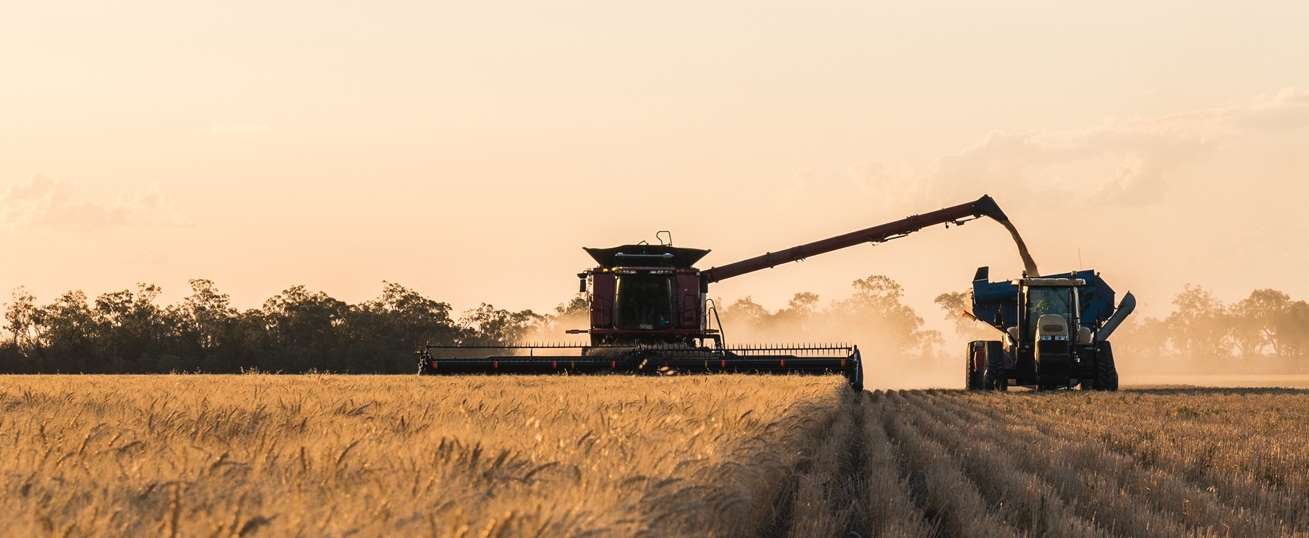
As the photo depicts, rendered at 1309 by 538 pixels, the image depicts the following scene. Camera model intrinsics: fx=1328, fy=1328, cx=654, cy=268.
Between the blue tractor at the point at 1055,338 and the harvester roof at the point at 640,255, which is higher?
the harvester roof at the point at 640,255

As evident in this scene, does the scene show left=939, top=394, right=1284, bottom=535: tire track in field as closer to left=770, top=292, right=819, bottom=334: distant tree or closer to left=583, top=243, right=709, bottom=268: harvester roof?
left=583, top=243, right=709, bottom=268: harvester roof

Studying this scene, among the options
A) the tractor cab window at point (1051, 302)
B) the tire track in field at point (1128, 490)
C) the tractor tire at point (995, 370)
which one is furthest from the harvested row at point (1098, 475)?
the tractor tire at point (995, 370)

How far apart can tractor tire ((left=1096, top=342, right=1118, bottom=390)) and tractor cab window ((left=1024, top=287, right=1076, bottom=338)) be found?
3.62ft

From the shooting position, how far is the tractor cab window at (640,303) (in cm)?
2831

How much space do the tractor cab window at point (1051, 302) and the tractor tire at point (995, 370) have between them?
1.44 metres

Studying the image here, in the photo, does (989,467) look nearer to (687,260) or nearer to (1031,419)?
(1031,419)

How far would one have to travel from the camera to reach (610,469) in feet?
17.5

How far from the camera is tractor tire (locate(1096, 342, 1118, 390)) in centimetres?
2858

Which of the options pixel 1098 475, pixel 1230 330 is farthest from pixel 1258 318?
pixel 1098 475

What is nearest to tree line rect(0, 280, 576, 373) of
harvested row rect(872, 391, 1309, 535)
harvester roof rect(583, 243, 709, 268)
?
harvester roof rect(583, 243, 709, 268)

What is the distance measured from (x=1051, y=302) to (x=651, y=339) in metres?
8.65

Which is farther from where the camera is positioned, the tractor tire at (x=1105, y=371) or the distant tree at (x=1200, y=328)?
the distant tree at (x=1200, y=328)

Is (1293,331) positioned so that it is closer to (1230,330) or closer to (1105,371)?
(1230,330)

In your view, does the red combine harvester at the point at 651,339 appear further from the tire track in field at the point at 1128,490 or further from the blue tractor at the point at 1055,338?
the tire track in field at the point at 1128,490
